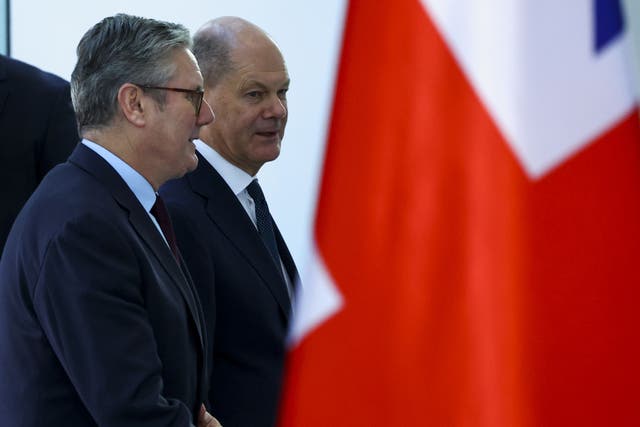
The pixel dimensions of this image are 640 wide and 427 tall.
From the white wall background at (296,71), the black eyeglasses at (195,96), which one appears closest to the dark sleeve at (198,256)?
the black eyeglasses at (195,96)

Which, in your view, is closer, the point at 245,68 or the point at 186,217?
the point at 186,217

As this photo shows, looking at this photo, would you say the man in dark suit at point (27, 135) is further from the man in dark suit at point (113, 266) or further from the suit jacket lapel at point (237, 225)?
the man in dark suit at point (113, 266)

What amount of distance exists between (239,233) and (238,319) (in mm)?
165

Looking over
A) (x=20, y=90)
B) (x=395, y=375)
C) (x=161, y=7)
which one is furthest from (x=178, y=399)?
(x=161, y=7)

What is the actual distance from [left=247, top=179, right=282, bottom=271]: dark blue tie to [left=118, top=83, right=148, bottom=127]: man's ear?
0.44 meters

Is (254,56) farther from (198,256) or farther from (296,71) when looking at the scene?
(296,71)

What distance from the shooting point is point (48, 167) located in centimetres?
252

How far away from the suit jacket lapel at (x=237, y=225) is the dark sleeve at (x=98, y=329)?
454 millimetres

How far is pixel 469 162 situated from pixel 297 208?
255 cm

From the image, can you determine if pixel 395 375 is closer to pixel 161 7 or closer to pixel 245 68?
pixel 245 68

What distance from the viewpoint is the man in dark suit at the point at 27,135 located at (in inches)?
98.0

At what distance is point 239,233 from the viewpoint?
2145 mm

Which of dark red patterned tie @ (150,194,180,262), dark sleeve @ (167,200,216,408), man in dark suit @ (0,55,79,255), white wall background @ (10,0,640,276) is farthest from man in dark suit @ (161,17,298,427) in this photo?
white wall background @ (10,0,640,276)

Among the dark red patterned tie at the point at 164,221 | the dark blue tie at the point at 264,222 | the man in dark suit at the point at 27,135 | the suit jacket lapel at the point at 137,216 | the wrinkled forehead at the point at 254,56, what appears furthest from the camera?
the man in dark suit at the point at 27,135
